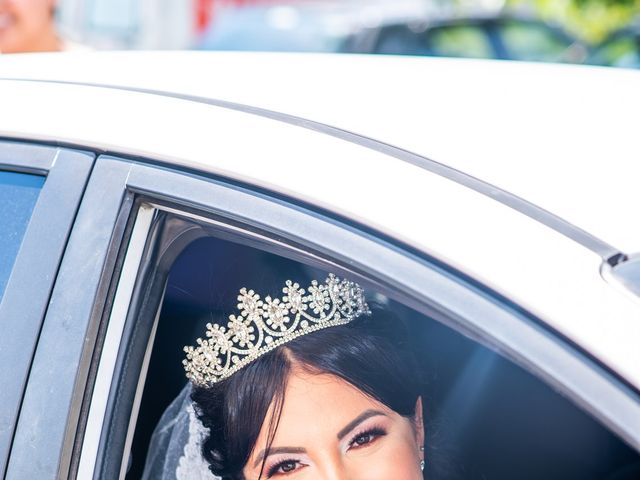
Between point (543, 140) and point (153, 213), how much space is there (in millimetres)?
570

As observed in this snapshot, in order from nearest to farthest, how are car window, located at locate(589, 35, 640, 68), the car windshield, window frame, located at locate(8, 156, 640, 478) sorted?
window frame, located at locate(8, 156, 640, 478) < car window, located at locate(589, 35, 640, 68) < the car windshield

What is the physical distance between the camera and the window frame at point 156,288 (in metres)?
1.04

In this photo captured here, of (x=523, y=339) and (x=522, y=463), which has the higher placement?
(x=522, y=463)

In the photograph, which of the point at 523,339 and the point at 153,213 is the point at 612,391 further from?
the point at 153,213

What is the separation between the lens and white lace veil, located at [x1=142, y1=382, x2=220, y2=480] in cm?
169

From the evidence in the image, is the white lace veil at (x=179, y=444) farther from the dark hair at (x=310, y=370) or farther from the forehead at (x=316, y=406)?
the forehead at (x=316, y=406)

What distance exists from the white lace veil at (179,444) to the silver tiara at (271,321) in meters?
0.09

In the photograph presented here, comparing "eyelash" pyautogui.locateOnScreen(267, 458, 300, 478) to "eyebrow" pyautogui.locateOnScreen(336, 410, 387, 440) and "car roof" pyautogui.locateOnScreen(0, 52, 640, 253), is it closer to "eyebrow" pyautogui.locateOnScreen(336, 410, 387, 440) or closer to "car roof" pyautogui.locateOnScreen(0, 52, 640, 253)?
"eyebrow" pyautogui.locateOnScreen(336, 410, 387, 440)

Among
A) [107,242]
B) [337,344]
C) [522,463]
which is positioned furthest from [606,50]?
[107,242]

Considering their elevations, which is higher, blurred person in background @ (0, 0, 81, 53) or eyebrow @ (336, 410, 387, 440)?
blurred person in background @ (0, 0, 81, 53)

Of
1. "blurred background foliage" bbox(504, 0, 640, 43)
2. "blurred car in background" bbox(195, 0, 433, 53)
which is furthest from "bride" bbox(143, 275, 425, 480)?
"blurred background foliage" bbox(504, 0, 640, 43)

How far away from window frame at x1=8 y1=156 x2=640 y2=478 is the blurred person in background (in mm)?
2533

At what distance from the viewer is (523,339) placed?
1.05 m

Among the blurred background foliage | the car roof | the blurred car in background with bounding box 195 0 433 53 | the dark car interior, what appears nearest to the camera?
the car roof
